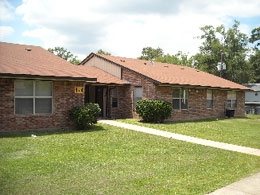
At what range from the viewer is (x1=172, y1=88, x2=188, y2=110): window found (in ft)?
66.1

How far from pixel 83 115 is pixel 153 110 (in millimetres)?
5561

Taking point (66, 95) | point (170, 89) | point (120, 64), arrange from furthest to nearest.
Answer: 1. point (120, 64)
2. point (170, 89)
3. point (66, 95)

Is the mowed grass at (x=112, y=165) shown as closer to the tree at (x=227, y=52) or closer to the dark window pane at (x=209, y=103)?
the dark window pane at (x=209, y=103)

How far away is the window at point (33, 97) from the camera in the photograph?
41.5ft

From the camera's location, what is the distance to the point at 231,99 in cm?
2603

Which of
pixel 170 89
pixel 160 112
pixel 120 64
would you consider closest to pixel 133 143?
pixel 160 112

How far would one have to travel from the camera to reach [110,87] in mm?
20141

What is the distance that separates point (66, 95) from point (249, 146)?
8.34 m

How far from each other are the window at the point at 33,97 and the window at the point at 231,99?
1729 centimetres

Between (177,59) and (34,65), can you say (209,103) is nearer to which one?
(34,65)

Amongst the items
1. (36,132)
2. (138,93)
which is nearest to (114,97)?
(138,93)

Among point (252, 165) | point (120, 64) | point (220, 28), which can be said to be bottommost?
point (252, 165)

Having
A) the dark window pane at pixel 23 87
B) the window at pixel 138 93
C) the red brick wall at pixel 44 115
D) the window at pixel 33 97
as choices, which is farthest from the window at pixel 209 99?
the dark window pane at pixel 23 87

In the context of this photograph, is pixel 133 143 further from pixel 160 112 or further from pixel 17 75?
pixel 160 112
